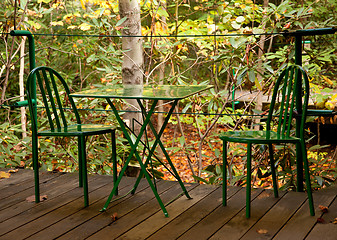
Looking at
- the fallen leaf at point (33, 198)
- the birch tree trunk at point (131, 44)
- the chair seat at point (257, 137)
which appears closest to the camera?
the chair seat at point (257, 137)

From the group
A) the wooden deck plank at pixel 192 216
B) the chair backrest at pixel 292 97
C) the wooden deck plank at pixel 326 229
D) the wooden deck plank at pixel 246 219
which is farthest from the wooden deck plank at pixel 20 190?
the wooden deck plank at pixel 326 229

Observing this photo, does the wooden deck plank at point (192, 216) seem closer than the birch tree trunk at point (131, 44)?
Yes

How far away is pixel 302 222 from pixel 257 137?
0.52 meters

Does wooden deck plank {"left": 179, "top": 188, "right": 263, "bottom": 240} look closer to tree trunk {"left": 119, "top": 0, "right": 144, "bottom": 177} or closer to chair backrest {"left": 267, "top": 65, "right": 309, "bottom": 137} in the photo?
chair backrest {"left": 267, "top": 65, "right": 309, "bottom": 137}

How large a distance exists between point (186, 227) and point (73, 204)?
81 centimetres

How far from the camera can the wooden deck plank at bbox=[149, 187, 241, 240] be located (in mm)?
2396

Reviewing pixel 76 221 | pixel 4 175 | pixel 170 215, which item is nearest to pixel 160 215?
pixel 170 215

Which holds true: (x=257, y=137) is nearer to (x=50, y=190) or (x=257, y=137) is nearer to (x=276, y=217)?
(x=276, y=217)

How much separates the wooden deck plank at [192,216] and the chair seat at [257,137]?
451 millimetres

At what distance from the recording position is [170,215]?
2672 millimetres

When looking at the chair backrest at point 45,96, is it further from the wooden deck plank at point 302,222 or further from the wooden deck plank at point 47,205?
the wooden deck plank at point 302,222

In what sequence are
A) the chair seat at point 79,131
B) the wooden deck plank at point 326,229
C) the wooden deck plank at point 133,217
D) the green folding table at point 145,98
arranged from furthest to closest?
1. the chair seat at point 79,131
2. the green folding table at point 145,98
3. the wooden deck plank at point 133,217
4. the wooden deck plank at point 326,229

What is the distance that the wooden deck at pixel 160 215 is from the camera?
2.39 meters

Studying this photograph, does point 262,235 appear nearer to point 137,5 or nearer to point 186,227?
point 186,227
